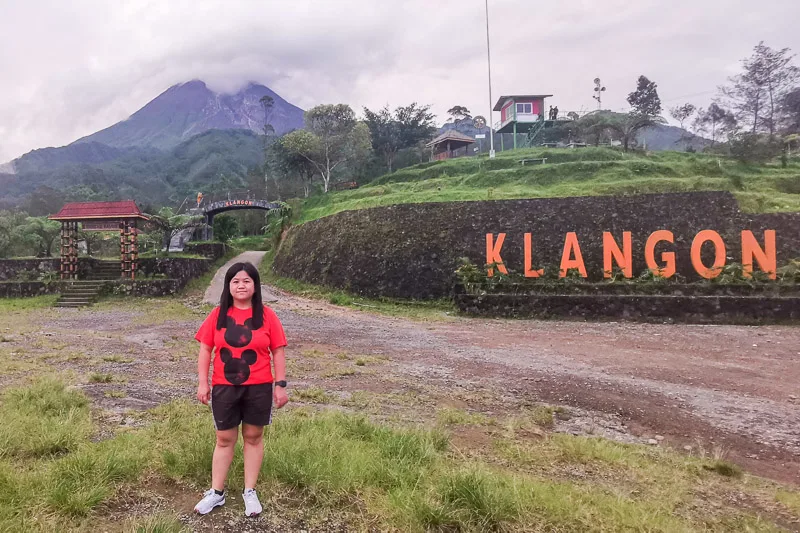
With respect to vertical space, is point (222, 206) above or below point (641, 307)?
above

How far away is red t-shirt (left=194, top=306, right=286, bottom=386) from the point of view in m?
2.49

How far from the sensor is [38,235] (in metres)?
21.8

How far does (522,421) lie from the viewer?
15.1 ft

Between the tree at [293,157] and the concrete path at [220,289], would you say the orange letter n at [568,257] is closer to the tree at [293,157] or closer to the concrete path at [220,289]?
the concrete path at [220,289]

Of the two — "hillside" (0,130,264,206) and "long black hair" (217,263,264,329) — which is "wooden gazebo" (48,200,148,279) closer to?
"long black hair" (217,263,264,329)

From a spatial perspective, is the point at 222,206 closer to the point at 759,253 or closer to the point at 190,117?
the point at 759,253

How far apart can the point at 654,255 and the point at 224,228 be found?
27376 mm

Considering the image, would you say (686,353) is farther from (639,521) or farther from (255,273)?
(255,273)

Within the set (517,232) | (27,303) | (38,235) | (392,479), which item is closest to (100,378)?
(392,479)

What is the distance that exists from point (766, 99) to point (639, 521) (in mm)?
42307

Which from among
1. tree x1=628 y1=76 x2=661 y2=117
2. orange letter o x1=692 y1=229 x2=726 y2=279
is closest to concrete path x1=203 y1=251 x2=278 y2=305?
orange letter o x1=692 y1=229 x2=726 y2=279

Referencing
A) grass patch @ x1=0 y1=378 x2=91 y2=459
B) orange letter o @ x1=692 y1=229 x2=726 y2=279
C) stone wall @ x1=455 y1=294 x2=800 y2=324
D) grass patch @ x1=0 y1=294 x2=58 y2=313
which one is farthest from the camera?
grass patch @ x1=0 y1=294 x2=58 y2=313

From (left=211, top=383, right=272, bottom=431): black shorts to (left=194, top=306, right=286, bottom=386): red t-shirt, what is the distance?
0.04 metres

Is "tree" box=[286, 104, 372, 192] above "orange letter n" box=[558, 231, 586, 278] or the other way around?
above
